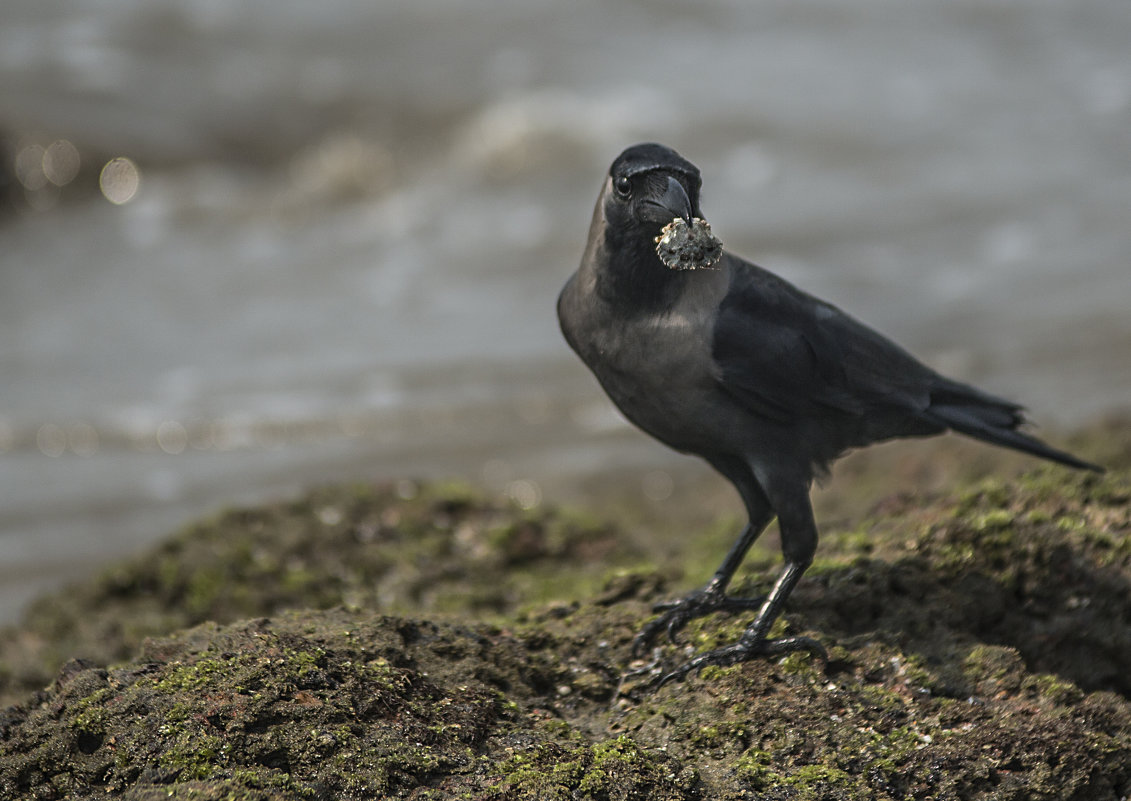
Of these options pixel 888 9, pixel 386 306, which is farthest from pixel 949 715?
pixel 888 9

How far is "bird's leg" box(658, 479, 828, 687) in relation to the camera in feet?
11.7

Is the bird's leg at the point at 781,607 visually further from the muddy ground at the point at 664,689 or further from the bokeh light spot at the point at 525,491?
the bokeh light spot at the point at 525,491

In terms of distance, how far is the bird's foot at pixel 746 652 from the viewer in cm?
356

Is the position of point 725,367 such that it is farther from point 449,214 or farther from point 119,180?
point 119,180

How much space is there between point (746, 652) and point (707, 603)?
41 centimetres

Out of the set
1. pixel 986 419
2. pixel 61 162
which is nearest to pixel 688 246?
pixel 986 419

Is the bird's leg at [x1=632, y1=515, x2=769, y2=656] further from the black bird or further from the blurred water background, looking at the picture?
the blurred water background

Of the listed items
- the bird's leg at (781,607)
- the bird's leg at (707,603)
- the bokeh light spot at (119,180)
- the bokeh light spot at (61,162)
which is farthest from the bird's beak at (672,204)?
the bokeh light spot at (61,162)

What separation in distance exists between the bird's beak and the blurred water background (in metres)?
4.48

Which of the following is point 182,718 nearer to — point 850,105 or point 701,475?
point 701,475

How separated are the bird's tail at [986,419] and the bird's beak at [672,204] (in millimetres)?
1279

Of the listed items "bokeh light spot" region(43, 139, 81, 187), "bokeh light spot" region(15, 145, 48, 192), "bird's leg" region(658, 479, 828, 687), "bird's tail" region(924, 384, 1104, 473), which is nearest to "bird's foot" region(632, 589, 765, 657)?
"bird's leg" region(658, 479, 828, 687)

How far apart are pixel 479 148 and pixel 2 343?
20.1 feet

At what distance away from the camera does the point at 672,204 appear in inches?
136
